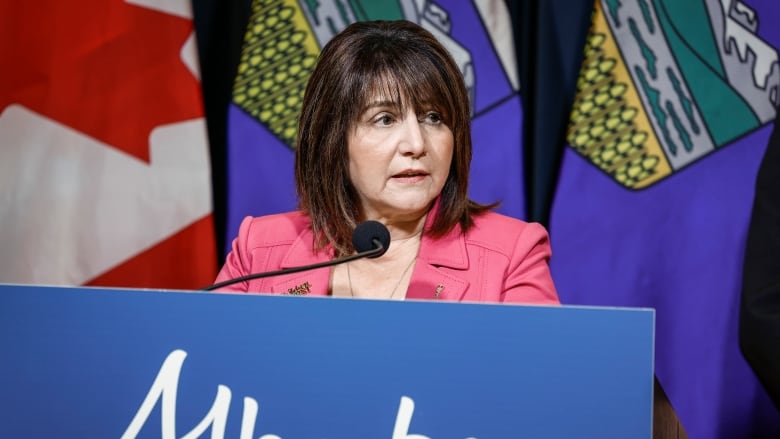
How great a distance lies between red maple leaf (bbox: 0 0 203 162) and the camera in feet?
7.79

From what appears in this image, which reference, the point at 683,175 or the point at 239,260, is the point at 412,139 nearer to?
the point at 239,260

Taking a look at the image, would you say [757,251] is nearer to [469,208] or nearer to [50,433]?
[469,208]

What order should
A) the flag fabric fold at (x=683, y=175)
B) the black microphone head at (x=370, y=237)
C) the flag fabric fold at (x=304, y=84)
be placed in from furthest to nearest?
the flag fabric fold at (x=304, y=84)
the flag fabric fold at (x=683, y=175)
the black microphone head at (x=370, y=237)

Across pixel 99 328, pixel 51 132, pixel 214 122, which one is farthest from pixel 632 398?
pixel 51 132

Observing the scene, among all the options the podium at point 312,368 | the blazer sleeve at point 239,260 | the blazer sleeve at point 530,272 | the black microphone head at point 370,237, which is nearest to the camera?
the podium at point 312,368

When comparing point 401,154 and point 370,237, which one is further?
point 401,154

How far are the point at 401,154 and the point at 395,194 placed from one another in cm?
7

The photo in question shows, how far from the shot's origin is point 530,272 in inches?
62.5

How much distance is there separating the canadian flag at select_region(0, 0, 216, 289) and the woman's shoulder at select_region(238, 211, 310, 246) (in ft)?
2.12

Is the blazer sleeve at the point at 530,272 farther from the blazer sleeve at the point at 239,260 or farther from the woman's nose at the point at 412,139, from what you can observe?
the blazer sleeve at the point at 239,260

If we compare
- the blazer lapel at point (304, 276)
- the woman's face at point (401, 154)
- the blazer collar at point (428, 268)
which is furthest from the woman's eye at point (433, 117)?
the blazer lapel at point (304, 276)

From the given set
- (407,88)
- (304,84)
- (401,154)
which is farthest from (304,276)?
(304,84)

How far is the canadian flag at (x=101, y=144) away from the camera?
2.38 meters

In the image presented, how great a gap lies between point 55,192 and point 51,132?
0.16 meters
